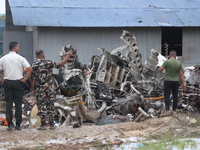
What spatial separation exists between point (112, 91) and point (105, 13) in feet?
18.6

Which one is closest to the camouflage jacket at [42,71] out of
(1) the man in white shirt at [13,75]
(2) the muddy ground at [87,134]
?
(1) the man in white shirt at [13,75]

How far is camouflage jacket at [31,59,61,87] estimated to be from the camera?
32.0 ft

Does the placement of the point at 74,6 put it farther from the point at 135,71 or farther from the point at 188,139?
the point at 188,139

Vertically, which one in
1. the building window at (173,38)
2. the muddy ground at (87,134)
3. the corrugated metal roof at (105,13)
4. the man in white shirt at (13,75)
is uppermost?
the corrugated metal roof at (105,13)

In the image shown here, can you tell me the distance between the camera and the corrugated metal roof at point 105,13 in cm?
1859

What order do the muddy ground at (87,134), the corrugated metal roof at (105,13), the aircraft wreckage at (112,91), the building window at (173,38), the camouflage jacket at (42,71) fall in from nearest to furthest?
the muddy ground at (87,134), the camouflage jacket at (42,71), the aircraft wreckage at (112,91), the corrugated metal roof at (105,13), the building window at (173,38)

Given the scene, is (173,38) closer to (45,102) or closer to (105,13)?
(105,13)

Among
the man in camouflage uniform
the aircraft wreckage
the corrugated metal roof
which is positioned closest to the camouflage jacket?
the man in camouflage uniform

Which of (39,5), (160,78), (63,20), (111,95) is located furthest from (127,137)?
(39,5)

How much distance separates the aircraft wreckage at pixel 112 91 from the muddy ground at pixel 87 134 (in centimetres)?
88

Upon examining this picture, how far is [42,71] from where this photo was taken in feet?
32.0

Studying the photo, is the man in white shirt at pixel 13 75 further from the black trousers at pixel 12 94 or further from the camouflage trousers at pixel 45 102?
the camouflage trousers at pixel 45 102

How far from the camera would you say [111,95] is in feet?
46.6

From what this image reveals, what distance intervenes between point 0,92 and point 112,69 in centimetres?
397
